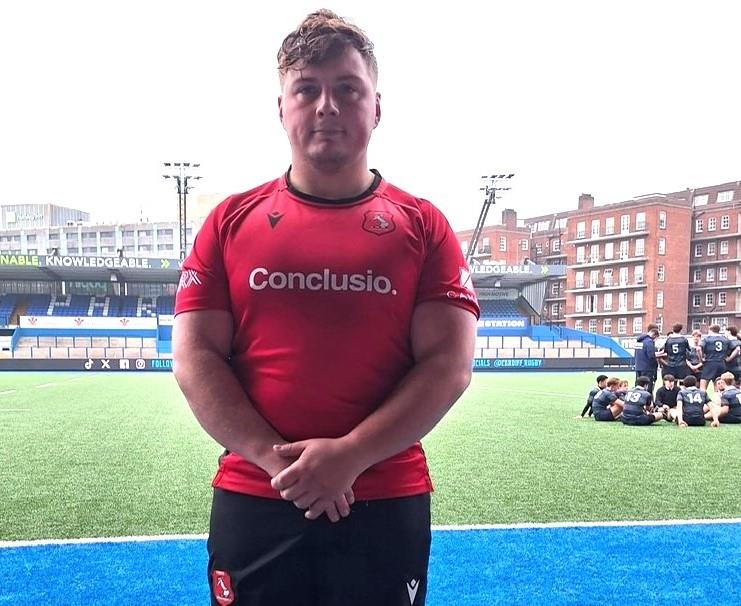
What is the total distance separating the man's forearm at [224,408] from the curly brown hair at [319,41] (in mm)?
660

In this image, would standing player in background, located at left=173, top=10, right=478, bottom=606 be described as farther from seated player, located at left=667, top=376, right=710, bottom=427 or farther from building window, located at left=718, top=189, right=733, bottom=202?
building window, located at left=718, top=189, right=733, bottom=202

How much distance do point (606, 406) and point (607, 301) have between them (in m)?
35.5

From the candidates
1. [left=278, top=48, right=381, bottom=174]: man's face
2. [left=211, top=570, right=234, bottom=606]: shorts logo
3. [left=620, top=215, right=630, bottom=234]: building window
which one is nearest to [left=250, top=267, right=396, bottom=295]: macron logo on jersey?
[left=278, top=48, right=381, bottom=174]: man's face

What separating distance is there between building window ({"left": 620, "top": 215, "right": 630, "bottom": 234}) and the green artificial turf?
35968mm

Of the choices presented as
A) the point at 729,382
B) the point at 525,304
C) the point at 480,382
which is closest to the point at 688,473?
the point at 729,382

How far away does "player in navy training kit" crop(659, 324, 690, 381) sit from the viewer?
11.3m

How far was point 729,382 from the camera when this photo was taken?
9.85 metres

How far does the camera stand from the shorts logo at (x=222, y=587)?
1.33 metres

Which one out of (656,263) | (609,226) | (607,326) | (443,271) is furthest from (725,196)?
(443,271)

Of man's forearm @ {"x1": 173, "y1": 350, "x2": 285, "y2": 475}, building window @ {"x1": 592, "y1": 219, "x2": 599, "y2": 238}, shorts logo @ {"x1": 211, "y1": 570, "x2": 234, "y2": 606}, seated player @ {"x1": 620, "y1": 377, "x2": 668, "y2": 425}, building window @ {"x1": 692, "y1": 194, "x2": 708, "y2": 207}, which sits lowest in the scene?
seated player @ {"x1": 620, "y1": 377, "x2": 668, "y2": 425}

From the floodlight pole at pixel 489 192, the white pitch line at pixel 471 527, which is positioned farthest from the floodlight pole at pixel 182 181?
the white pitch line at pixel 471 527

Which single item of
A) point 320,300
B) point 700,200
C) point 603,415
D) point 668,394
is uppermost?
point 700,200

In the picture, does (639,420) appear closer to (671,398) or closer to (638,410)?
(638,410)

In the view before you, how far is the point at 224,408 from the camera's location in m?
1.28
